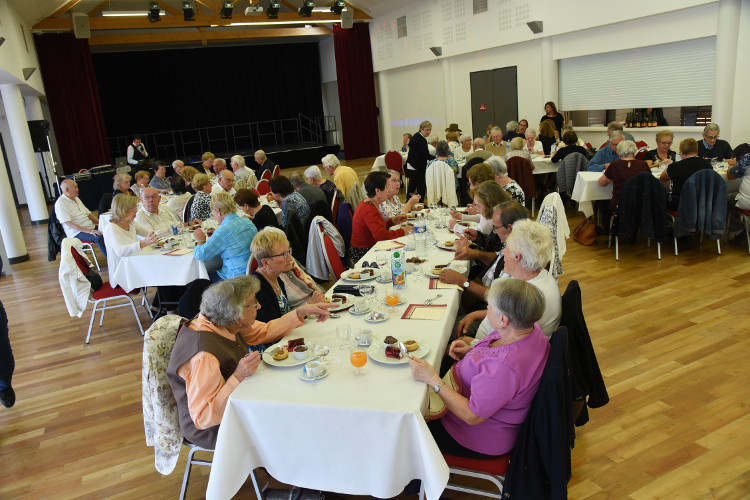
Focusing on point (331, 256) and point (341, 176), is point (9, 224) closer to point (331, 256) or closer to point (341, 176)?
point (341, 176)

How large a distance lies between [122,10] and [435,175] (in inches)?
467

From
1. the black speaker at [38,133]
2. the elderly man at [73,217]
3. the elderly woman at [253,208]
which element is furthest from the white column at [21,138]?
the elderly woman at [253,208]

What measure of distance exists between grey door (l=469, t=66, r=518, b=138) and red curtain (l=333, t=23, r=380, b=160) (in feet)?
16.7

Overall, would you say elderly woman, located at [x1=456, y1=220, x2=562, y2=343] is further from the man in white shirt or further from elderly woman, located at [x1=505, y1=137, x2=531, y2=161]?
elderly woman, located at [x1=505, y1=137, x2=531, y2=161]

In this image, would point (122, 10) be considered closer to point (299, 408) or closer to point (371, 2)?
point (371, 2)

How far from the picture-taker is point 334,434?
2.15 meters

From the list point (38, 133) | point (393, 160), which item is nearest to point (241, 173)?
point (393, 160)

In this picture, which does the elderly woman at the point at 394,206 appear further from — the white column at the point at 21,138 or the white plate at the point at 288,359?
the white column at the point at 21,138

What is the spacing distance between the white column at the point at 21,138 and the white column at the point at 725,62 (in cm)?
1150

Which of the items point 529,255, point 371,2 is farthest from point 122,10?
point 529,255

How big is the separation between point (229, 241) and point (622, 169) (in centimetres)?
447

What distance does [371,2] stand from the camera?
51.7 ft

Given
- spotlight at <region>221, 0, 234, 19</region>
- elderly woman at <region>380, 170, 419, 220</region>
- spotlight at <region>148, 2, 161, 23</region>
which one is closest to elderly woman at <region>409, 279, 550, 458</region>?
elderly woman at <region>380, 170, 419, 220</region>

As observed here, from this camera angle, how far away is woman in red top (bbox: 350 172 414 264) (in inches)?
186
